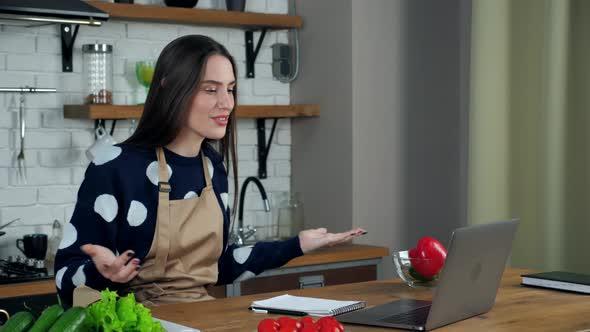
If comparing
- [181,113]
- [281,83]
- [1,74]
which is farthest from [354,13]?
[181,113]

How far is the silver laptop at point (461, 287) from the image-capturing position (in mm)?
2072

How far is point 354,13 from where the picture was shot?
14.1ft

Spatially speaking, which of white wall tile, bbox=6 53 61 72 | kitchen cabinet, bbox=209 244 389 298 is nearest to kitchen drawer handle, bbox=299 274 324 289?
kitchen cabinet, bbox=209 244 389 298

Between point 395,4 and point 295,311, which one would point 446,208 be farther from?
point 295,311

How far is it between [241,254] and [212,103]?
49 centimetres

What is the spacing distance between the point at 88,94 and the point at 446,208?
1.82 metres

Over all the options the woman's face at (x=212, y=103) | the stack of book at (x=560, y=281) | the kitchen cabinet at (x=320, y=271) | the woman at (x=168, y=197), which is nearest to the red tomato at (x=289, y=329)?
the woman at (x=168, y=197)

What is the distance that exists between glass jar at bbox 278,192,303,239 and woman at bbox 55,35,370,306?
161cm

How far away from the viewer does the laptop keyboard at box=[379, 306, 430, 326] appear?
2117 millimetres

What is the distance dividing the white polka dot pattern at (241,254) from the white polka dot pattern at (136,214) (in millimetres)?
374

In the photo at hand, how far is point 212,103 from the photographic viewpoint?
2.69m

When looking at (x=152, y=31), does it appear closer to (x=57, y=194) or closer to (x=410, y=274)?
(x=57, y=194)

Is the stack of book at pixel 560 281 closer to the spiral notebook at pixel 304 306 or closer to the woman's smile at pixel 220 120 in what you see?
the spiral notebook at pixel 304 306

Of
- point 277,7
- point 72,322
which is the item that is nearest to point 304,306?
point 72,322
